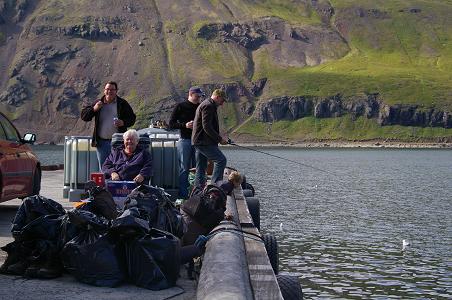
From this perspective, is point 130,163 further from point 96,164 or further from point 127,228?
point 127,228

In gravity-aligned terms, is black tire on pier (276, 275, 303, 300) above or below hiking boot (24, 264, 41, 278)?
below

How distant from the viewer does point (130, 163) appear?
13680 millimetres

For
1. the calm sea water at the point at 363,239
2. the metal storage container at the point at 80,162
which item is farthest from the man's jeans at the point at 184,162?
the calm sea water at the point at 363,239

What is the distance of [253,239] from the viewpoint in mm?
10500

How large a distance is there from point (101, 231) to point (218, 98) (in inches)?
309

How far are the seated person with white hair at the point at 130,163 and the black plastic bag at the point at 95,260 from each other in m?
5.01

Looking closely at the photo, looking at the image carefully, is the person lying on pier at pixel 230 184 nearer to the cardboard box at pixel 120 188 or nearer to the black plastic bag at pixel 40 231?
the cardboard box at pixel 120 188

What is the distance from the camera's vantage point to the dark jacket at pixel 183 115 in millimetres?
17562

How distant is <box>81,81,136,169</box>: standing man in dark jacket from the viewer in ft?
53.1

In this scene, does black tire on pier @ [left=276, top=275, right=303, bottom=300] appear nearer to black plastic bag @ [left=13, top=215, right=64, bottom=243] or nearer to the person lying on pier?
black plastic bag @ [left=13, top=215, right=64, bottom=243]

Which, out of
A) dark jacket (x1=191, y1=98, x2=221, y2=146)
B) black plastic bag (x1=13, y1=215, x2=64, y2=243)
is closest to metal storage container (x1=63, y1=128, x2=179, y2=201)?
dark jacket (x1=191, y1=98, x2=221, y2=146)

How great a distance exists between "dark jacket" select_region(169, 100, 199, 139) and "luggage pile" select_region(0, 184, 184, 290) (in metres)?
8.64

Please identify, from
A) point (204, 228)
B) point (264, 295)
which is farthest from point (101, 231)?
point (204, 228)

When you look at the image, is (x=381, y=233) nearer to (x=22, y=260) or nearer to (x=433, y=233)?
(x=433, y=233)
